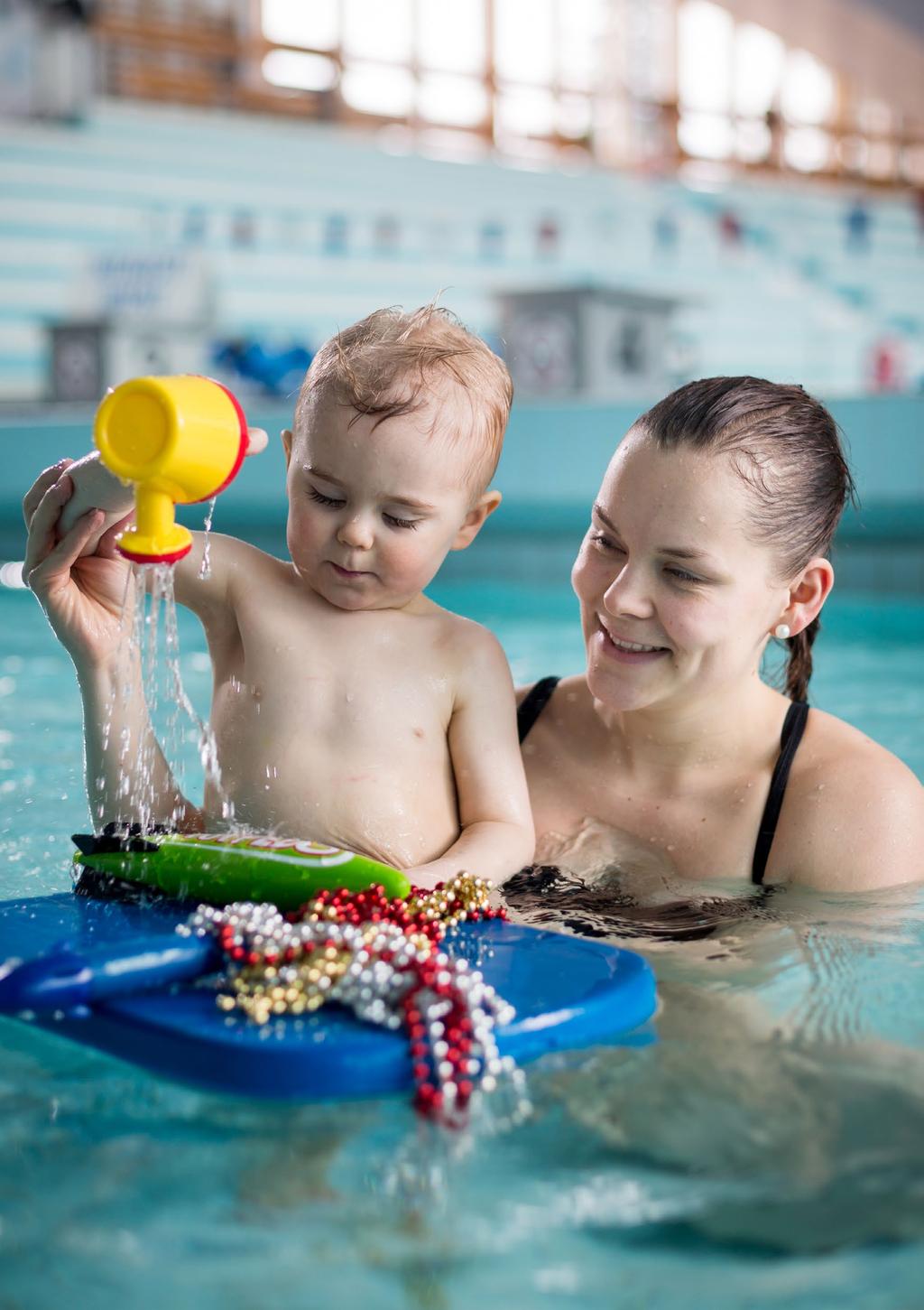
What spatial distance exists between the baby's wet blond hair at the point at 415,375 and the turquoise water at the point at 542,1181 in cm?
69

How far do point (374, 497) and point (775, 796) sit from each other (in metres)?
0.66

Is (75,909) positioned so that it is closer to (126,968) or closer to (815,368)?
(126,968)

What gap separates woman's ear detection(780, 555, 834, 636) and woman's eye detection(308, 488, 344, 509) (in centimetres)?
59

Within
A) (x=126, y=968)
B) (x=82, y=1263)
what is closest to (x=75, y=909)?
(x=126, y=968)

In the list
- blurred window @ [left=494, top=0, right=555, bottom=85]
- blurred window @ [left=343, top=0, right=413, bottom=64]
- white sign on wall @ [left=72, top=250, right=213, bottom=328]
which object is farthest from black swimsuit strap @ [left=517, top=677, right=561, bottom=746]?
blurred window @ [left=494, top=0, right=555, bottom=85]

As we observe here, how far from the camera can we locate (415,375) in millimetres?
1722

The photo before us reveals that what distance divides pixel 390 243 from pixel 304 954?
11.7m

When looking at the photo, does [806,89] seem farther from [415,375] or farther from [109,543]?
[109,543]

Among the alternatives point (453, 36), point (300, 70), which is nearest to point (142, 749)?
point (300, 70)

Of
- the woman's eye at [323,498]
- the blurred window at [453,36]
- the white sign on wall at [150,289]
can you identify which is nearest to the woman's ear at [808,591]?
the woman's eye at [323,498]

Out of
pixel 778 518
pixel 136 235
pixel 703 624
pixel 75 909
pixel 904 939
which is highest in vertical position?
pixel 136 235

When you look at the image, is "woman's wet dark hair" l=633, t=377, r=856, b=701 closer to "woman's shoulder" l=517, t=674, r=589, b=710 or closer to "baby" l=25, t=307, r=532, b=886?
"baby" l=25, t=307, r=532, b=886

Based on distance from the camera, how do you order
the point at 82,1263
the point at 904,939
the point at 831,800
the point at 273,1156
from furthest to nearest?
the point at 831,800 < the point at 904,939 < the point at 273,1156 < the point at 82,1263

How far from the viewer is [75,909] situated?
1510 millimetres
